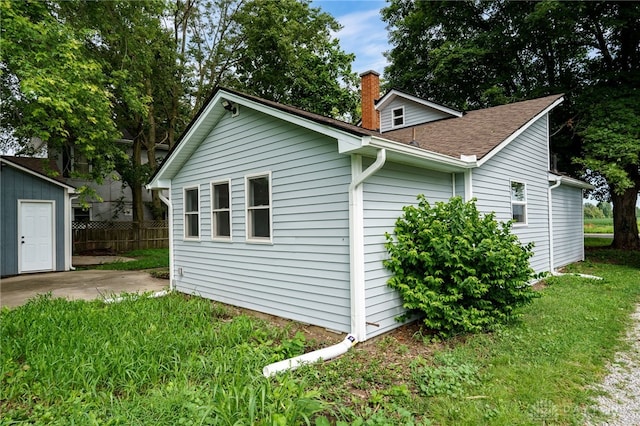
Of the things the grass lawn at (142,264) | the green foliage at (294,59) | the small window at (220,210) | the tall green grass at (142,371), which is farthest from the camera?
the green foliage at (294,59)

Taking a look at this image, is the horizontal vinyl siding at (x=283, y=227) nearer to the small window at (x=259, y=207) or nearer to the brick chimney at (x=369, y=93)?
the small window at (x=259, y=207)

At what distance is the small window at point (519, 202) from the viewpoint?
7938 mm

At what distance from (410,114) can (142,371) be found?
12.2 metres

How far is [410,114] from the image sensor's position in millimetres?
13148

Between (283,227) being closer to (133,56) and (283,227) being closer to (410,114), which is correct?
(410,114)

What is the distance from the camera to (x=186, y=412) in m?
2.73

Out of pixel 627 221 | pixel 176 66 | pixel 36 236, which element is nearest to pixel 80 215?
pixel 36 236

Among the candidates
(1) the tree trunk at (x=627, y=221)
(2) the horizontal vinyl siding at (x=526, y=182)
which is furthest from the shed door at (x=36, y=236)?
(1) the tree trunk at (x=627, y=221)

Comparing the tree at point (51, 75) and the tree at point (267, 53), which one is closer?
the tree at point (51, 75)

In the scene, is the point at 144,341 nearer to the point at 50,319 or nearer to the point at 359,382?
the point at 50,319

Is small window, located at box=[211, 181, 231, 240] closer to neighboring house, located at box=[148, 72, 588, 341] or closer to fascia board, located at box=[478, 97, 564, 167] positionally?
neighboring house, located at box=[148, 72, 588, 341]

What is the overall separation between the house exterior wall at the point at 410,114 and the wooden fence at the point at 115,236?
39.8 feet

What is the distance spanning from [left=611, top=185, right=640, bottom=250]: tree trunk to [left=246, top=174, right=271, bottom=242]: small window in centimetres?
1469

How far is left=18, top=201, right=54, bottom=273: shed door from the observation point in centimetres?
1050
